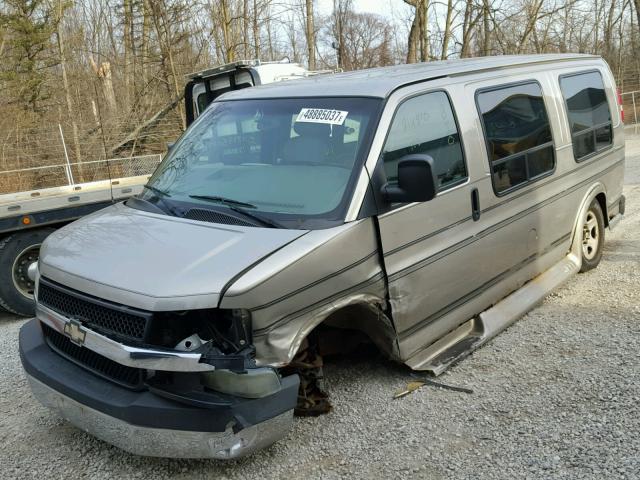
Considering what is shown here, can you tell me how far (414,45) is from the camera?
1697cm

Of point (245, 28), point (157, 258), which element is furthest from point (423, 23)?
point (157, 258)

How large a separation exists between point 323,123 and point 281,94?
575 mm

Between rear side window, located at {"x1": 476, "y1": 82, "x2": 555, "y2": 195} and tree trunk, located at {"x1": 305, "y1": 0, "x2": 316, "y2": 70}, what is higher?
tree trunk, located at {"x1": 305, "y1": 0, "x2": 316, "y2": 70}

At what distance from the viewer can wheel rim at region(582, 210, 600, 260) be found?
20.2 feet

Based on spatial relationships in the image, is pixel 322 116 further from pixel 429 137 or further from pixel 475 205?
pixel 475 205

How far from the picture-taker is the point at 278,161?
388 cm

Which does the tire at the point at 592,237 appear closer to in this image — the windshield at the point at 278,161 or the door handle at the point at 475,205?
the door handle at the point at 475,205

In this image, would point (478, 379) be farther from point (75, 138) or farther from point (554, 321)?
point (75, 138)

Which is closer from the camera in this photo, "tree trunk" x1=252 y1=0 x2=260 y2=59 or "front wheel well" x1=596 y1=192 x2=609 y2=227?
"front wheel well" x1=596 y1=192 x2=609 y2=227

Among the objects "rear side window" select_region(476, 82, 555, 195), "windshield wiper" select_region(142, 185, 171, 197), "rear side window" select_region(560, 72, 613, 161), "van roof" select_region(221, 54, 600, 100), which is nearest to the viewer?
"van roof" select_region(221, 54, 600, 100)

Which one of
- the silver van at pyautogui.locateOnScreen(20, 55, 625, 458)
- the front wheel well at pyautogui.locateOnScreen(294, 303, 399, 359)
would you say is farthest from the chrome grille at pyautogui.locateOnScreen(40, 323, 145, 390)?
the front wheel well at pyautogui.locateOnScreen(294, 303, 399, 359)

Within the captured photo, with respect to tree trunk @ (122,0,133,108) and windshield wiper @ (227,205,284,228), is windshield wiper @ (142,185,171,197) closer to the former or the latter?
windshield wiper @ (227,205,284,228)

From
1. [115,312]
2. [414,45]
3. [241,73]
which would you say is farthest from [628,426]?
[414,45]

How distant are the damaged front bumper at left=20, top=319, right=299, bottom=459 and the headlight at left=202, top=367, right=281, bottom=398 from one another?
0.03 meters
